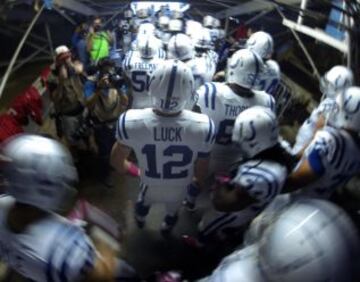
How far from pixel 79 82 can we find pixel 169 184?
2.07 metres

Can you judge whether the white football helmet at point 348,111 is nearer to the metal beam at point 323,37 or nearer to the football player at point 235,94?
the football player at point 235,94

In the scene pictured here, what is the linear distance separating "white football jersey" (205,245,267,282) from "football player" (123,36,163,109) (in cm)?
307

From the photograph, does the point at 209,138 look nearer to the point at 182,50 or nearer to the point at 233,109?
the point at 233,109

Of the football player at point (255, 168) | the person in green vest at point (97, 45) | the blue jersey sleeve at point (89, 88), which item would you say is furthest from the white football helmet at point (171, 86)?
the person in green vest at point (97, 45)

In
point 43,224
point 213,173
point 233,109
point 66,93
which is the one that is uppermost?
point 43,224

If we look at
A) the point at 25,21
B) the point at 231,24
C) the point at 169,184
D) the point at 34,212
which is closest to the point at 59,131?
the point at 169,184

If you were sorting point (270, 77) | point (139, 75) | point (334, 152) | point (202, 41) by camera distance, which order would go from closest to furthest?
point (334, 152) < point (270, 77) < point (139, 75) < point (202, 41)

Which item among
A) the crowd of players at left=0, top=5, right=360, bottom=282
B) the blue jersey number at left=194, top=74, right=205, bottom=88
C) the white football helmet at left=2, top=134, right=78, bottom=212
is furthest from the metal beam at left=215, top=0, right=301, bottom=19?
the white football helmet at left=2, top=134, right=78, bottom=212

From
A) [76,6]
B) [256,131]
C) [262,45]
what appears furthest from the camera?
[76,6]

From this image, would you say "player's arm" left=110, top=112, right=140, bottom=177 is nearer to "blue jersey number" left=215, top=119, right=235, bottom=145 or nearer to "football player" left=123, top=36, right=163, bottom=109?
"blue jersey number" left=215, top=119, right=235, bottom=145

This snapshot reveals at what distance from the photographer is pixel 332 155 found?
2699 millimetres

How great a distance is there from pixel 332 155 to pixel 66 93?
9.34ft

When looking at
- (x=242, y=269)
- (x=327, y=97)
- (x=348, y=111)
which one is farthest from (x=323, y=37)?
(x=242, y=269)

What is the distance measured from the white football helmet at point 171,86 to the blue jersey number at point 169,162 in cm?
27
